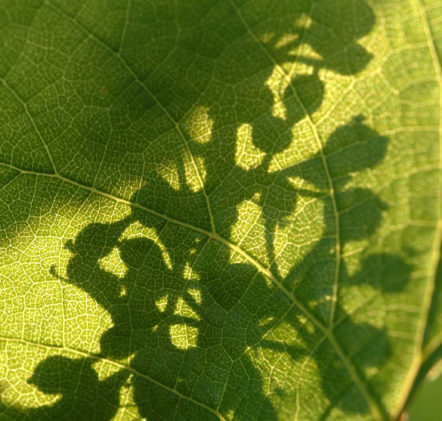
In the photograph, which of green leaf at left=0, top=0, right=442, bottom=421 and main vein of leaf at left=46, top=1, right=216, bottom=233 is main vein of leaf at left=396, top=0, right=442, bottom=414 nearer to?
green leaf at left=0, top=0, right=442, bottom=421

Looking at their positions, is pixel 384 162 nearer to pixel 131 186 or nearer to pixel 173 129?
pixel 173 129

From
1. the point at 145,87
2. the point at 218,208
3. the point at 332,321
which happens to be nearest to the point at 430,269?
the point at 332,321

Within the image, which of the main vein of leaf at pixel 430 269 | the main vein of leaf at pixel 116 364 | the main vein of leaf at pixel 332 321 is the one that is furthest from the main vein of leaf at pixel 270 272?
the main vein of leaf at pixel 116 364

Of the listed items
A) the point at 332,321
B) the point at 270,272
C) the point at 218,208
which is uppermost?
the point at 218,208

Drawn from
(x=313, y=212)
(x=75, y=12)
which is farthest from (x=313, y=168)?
(x=75, y=12)

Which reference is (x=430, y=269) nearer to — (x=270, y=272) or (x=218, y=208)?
(x=270, y=272)

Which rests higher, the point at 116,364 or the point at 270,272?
the point at 270,272

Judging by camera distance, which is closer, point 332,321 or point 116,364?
point 332,321

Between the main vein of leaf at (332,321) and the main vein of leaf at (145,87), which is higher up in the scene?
the main vein of leaf at (145,87)

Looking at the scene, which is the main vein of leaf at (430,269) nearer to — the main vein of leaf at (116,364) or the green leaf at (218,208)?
the green leaf at (218,208)
